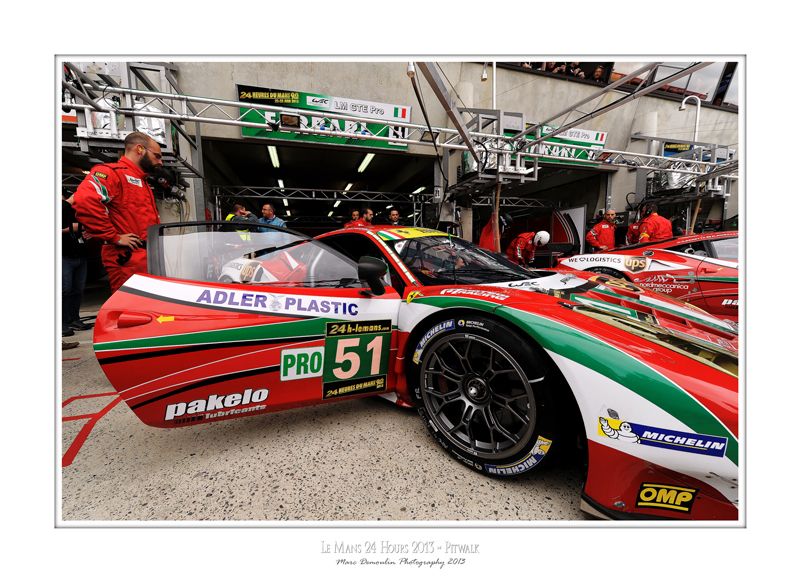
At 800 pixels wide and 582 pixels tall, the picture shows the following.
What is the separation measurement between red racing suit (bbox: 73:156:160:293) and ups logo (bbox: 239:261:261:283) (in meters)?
1.12

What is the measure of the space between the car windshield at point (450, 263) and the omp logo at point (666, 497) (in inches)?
39.6

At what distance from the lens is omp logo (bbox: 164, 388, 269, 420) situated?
1267mm

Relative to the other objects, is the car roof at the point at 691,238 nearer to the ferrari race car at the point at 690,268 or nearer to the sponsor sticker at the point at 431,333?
the ferrari race car at the point at 690,268

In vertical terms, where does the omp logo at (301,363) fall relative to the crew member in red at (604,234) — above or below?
below

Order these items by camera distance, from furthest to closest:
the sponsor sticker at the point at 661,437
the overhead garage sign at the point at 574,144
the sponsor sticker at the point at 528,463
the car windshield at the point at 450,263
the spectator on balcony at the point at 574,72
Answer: the spectator on balcony at the point at 574,72
the overhead garage sign at the point at 574,144
the car windshield at the point at 450,263
the sponsor sticker at the point at 528,463
the sponsor sticker at the point at 661,437

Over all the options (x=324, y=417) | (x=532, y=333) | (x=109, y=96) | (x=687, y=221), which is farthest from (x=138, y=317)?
(x=687, y=221)

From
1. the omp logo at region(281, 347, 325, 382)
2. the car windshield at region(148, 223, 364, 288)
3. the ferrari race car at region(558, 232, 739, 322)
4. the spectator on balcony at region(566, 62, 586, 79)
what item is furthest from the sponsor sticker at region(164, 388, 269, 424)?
the spectator on balcony at region(566, 62, 586, 79)

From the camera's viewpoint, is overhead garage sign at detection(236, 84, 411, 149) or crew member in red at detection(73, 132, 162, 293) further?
overhead garage sign at detection(236, 84, 411, 149)

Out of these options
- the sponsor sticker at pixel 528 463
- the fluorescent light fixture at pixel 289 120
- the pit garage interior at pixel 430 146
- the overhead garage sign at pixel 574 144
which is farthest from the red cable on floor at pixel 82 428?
the overhead garage sign at pixel 574 144

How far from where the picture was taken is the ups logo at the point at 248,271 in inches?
59.7

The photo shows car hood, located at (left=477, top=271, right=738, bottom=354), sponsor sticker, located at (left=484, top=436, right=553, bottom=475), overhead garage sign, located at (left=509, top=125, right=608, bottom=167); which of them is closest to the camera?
sponsor sticker, located at (left=484, top=436, right=553, bottom=475)

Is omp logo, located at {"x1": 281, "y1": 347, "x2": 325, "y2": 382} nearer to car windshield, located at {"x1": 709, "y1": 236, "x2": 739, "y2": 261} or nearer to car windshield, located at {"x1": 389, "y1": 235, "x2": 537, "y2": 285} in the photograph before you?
car windshield, located at {"x1": 389, "y1": 235, "x2": 537, "y2": 285}
